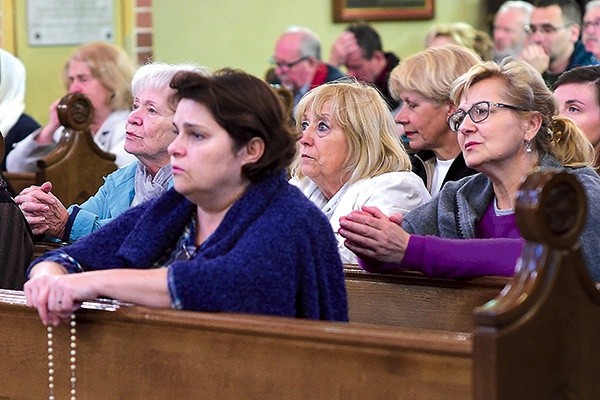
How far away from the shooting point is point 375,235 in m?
2.97

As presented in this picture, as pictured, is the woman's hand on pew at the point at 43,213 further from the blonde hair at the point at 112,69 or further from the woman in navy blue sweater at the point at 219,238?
the blonde hair at the point at 112,69

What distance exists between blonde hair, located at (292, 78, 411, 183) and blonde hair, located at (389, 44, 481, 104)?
505 millimetres

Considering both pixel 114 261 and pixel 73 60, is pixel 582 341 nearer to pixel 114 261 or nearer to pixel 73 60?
pixel 114 261

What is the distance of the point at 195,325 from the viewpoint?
7.38 feet

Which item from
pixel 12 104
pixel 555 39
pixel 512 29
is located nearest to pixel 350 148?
pixel 12 104

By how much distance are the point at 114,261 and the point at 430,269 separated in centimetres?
81

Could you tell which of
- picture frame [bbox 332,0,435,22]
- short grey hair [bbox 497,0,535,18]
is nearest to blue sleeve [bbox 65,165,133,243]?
short grey hair [bbox 497,0,535,18]

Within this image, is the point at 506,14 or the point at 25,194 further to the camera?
the point at 506,14

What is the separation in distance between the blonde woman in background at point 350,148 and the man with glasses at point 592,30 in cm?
323

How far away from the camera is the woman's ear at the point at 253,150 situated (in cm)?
248

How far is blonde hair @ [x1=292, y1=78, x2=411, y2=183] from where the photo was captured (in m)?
3.60

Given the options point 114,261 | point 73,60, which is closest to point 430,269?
point 114,261

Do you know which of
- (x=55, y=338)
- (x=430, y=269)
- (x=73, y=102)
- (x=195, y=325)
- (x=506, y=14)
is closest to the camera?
(x=195, y=325)

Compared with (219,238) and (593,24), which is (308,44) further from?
(219,238)
